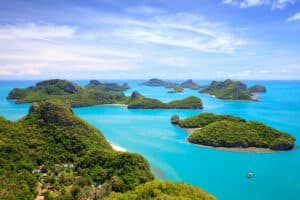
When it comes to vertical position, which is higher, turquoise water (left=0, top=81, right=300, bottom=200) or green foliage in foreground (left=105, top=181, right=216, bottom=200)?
green foliage in foreground (left=105, top=181, right=216, bottom=200)

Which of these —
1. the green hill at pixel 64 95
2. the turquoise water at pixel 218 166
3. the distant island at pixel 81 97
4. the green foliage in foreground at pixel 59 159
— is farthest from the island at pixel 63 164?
the green hill at pixel 64 95

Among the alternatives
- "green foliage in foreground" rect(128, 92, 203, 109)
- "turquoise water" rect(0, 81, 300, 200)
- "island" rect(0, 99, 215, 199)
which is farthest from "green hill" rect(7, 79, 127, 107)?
"island" rect(0, 99, 215, 199)

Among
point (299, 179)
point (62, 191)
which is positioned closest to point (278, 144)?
point (299, 179)

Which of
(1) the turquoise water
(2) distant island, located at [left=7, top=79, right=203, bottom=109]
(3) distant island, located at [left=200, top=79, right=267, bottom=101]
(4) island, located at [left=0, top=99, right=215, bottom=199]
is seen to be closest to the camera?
(4) island, located at [left=0, top=99, right=215, bottom=199]

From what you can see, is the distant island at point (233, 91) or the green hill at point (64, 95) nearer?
the green hill at point (64, 95)

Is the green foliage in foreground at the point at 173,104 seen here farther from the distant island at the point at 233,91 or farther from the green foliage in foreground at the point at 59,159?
the green foliage in foreground at the point at 59,159

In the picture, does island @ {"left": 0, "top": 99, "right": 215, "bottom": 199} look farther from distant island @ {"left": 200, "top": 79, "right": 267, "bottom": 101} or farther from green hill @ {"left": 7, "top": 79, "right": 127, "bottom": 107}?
distant island @ {"left": 200, "top": 79, "right": 267, "bottom": 101}

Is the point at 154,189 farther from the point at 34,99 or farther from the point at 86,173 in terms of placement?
the point at 34,99

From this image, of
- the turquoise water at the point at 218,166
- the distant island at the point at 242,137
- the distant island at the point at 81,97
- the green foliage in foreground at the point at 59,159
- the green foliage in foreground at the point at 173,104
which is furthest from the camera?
the distant island at the point at 81,97

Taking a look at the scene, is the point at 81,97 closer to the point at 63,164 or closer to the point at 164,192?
the point at 63,164

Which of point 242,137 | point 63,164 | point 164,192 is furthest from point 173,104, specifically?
point 164,192
